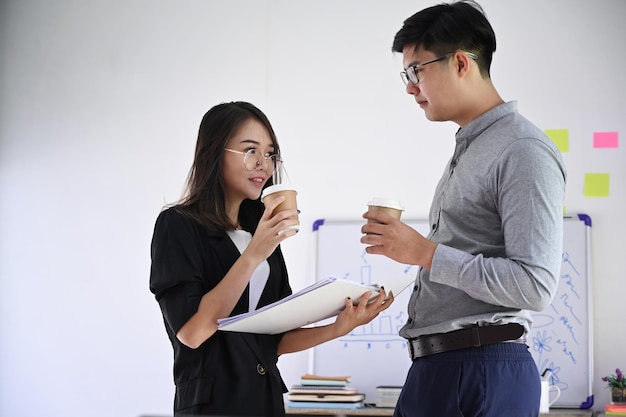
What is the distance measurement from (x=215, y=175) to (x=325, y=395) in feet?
6.28

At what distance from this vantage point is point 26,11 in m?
4.72

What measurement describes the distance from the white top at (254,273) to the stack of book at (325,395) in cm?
172

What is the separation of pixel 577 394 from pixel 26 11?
3650 mm

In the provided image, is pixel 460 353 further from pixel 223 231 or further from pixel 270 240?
pixel 223 231

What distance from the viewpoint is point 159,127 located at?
4438 mm

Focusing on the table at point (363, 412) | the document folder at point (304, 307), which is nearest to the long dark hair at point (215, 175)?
the document folder at point (304, 307)

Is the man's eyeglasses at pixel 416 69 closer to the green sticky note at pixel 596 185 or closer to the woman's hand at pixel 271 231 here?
the woman's hand at pixel 271 231

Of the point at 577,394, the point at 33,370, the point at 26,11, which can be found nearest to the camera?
the point at 577,394

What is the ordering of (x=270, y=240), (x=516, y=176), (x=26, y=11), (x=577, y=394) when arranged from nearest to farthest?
(x=516, y=176), (x=270, y=240), (x=577, y=394), (x=26, y=11)

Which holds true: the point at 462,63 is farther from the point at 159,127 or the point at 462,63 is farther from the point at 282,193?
the point at 159,127

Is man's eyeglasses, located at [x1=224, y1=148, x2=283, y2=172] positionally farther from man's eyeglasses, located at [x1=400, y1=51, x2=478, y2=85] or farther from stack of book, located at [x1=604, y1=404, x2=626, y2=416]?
stack of book, located at [x1=604, y1=404, x2=626, y2=416]

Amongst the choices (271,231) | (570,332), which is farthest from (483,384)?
(570,332)

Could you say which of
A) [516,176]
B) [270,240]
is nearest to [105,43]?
[270,240]

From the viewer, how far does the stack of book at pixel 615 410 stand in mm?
3527
